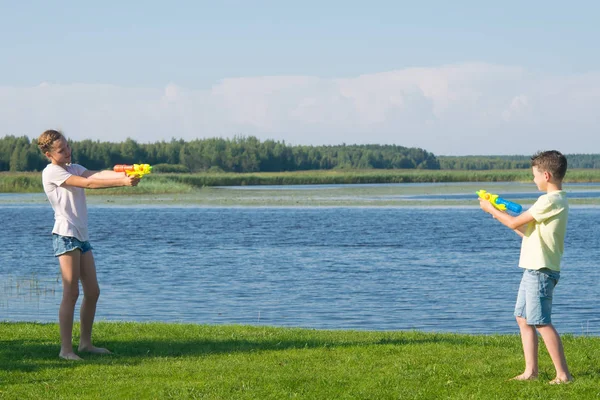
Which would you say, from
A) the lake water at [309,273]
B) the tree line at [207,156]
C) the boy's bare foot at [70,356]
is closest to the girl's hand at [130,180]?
the boy's bare foot at [70,356]

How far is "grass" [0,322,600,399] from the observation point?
7.14 meters

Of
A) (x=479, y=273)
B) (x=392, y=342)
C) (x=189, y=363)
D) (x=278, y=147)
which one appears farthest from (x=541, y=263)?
(x=278, y=147)

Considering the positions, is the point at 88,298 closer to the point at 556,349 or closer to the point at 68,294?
the point at 68,294

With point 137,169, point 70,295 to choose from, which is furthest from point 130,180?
point 70,295

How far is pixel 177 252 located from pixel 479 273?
34.2 feet

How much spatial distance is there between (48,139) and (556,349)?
4908mm

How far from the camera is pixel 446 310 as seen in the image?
16141mm

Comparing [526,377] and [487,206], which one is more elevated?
[487,206]

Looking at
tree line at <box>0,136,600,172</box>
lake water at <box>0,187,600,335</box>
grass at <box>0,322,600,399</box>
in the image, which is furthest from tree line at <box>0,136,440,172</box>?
grass at <box>0,322,600,399</box>

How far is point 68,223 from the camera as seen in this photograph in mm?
8383

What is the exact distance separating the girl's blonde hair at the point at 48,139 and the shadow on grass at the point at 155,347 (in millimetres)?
1984

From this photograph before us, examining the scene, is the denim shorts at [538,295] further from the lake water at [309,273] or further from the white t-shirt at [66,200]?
the lake water at [309,273]

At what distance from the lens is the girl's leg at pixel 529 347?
290 inches

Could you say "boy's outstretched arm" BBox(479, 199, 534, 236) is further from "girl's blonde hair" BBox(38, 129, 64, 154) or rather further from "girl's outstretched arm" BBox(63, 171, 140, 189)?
"girl's blonde hair" BBox(38, 129, 64, 154)
